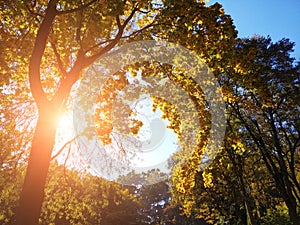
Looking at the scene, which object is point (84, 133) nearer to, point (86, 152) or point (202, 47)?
point (86, 152)

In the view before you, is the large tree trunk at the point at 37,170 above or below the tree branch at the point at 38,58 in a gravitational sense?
below

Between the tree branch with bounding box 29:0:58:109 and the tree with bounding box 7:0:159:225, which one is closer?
the tree with bounding box 7:0:159:225

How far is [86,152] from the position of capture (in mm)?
10953

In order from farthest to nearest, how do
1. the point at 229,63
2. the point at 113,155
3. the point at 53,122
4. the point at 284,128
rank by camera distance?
the point at 284,128 → the point at 113,155 → the point at 229,63 → the point at 53,122

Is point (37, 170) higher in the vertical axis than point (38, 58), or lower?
lower

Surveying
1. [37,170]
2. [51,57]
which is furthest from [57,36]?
[37,170]

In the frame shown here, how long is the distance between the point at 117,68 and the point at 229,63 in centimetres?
468

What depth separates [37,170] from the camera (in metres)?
7.16

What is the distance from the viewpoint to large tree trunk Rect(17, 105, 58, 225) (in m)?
6.59

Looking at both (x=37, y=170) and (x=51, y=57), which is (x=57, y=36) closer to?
(x=51, y=57)

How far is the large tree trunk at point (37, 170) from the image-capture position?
6.59 metres

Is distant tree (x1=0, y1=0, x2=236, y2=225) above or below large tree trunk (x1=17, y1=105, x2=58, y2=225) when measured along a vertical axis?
above

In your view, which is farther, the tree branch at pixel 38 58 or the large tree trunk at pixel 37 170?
the tree branch at pixel 38 58

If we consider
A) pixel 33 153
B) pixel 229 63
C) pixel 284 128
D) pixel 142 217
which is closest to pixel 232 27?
pixel 229 63
